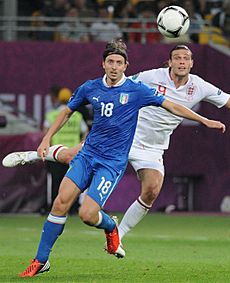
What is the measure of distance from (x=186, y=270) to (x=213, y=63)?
1161 centimetres

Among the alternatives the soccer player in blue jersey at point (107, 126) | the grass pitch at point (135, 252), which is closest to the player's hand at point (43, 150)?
the soccer player in blue jersey at point (107, 126)

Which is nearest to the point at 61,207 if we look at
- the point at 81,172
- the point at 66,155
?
the point at 81,172

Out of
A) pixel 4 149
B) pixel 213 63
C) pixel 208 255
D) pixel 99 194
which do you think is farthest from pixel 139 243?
pixel 213 63

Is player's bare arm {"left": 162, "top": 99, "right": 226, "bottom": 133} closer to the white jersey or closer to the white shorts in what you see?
the white jersey

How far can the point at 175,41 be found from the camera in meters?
24.1

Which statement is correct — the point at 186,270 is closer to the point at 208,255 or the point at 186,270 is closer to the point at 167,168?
the point at 208,255

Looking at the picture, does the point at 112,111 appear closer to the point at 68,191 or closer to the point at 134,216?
the point at 68,191

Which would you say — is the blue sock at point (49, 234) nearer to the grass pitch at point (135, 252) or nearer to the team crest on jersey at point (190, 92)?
the grass pitch at point (135, 252)

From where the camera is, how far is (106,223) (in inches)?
469

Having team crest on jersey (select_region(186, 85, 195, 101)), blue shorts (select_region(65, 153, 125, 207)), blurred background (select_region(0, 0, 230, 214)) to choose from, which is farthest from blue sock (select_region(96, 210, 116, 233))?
blurred background (select_region(0, 0, 230, 214))

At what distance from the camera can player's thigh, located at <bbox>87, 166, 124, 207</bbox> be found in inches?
455

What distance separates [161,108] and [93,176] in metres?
2.65

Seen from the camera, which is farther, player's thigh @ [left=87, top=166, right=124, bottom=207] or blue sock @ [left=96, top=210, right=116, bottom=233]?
blue sock @ [left=96, top=210, right=116, bottom=233]

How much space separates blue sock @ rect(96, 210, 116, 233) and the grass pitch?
460 mm
